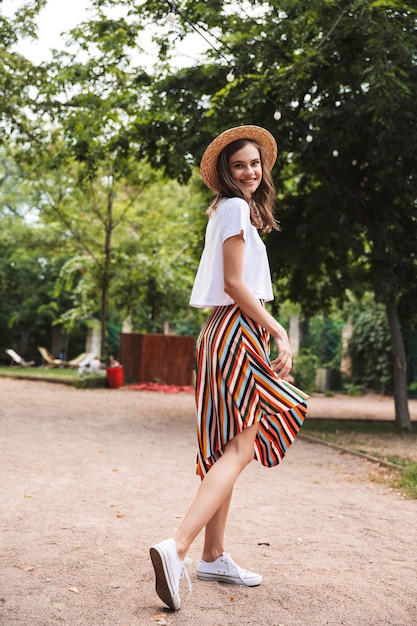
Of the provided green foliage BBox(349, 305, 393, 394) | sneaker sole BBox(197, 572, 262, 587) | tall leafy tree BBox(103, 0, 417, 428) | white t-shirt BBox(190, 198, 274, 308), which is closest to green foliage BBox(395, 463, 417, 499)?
sneaker sole BBox(197, 572, 262, 587)

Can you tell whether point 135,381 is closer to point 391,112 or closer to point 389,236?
point 389,236

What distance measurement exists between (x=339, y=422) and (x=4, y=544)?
10486 mm

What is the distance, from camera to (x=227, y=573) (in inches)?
134

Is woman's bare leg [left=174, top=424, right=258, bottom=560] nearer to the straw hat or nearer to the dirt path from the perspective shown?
the dirt path

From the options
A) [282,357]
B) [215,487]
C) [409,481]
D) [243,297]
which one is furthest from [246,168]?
[409,481]

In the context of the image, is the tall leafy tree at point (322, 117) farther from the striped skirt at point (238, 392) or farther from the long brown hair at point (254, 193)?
the striped skirt at point (238, 392)

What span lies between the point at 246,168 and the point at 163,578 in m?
1.80

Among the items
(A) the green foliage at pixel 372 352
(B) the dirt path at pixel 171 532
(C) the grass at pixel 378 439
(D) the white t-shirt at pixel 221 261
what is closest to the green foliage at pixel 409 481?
(C) the grass at pixel 378 439

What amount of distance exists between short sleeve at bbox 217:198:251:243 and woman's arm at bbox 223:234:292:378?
27 millimetres

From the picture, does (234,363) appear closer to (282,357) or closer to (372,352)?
(282,357)

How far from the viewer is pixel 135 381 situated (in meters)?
22.3

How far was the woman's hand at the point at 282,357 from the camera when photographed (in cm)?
313

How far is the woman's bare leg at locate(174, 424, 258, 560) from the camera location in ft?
9.86

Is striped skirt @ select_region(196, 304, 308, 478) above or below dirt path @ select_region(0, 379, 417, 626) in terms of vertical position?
above
